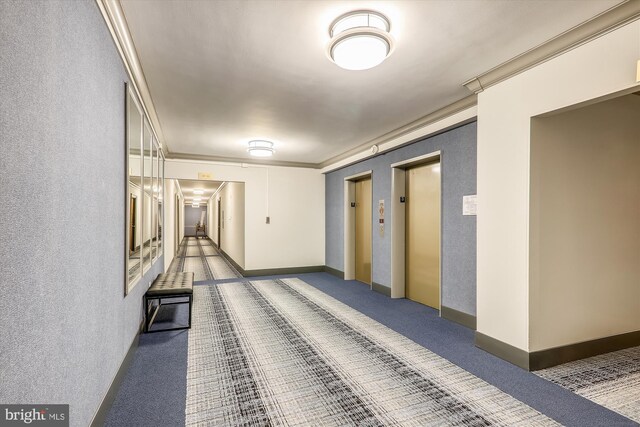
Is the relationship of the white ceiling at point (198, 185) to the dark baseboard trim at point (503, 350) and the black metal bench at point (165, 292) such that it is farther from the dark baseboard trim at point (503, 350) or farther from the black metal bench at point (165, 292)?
the dark baseboard trim at point (503, 350)

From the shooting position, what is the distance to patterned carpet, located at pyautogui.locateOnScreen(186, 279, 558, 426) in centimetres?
202

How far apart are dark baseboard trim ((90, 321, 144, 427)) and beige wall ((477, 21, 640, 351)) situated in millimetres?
3132

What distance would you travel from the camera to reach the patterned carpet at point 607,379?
2.16 m

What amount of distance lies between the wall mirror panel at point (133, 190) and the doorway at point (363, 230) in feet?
13.4

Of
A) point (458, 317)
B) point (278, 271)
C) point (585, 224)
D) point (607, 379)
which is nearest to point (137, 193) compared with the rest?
point (458, 317)

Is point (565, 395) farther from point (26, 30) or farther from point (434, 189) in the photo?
point (26, 30)

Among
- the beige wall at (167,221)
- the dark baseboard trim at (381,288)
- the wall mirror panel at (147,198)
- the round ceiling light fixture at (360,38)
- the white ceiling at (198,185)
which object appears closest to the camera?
the round ceiling light fixture at (360,38)

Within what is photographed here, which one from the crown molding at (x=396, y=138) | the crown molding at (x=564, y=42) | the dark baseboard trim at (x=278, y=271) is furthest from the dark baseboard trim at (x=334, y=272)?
the crown molding at (x=564, y=42)

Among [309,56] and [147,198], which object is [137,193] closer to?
[147,198]

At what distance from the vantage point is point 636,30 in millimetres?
1977

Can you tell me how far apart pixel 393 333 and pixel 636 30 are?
3.14m

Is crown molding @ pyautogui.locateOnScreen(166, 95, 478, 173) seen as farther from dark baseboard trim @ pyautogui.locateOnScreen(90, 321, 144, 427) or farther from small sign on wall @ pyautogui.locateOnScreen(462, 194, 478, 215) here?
dark baseboard trim @ pyautogui.locateOnScreen(90, 321, 144, 427)

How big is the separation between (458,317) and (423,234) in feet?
4.27

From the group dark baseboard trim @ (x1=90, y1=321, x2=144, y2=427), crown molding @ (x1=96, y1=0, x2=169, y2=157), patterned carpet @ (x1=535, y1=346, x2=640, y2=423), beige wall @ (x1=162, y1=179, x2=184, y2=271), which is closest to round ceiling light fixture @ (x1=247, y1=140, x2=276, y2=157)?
crown molding @ (x1=96, y1=0, x2=169, y2=157)
